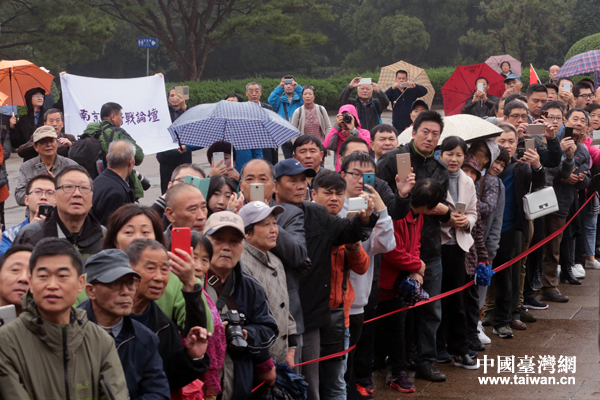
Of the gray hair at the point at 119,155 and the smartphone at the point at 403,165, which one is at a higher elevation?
the gray hair at the point at 119,155

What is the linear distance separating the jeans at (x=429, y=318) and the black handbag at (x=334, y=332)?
1255 mm

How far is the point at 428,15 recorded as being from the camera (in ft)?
153

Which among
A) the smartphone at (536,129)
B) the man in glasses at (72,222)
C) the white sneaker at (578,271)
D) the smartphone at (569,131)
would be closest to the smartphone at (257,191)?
the man in glasses at (72,222)

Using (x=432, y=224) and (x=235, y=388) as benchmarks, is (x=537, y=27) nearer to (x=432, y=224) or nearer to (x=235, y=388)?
(x=432, y=224)

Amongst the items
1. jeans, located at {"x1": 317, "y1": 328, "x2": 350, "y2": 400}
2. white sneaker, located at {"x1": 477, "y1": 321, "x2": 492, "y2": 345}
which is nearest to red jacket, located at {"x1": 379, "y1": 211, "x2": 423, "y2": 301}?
jeans, located at {"x1": 317, "y1": 328, "x2": 350, "y2": 400}

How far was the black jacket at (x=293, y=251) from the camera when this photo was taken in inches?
174

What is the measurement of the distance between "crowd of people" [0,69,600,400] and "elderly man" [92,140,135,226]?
0.6 inches

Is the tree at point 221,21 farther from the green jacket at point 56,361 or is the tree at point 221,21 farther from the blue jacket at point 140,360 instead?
the green jacket at point 56,361

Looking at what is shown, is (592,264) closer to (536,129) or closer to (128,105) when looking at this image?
(536,129)

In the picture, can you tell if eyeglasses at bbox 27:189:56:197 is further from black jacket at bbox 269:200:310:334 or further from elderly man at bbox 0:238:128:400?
elderly man at bbox 0:238:128:400

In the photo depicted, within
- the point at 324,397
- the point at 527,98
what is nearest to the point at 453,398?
the point at 324,397

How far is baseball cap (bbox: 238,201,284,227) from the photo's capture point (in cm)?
419

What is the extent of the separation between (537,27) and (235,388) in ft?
135

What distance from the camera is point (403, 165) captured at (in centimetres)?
521
